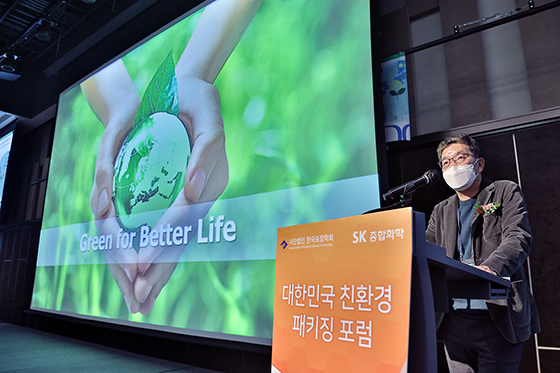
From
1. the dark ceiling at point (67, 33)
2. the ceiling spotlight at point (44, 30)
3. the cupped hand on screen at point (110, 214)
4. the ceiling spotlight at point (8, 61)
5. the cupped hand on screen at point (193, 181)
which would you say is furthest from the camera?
the ceiling spotlight at point (8, 61)

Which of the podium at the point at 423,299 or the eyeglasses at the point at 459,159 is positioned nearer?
the podium at the point at 423,299

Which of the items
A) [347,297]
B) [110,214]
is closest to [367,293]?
[347,297]

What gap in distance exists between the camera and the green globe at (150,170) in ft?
9.99

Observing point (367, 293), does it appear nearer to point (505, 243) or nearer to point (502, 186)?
point (505, 243)

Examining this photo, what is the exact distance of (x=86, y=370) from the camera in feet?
9.27

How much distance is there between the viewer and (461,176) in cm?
132

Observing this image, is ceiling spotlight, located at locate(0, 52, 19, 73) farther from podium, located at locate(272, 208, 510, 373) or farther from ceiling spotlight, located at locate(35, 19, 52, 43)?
podium, located at locate(272, 208, 510, 373)

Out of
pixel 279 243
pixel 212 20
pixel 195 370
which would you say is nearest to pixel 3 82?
pixel 212 20

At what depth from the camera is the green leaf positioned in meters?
3.23

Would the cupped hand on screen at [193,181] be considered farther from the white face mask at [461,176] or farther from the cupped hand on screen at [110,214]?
the white face mask at [461,176]

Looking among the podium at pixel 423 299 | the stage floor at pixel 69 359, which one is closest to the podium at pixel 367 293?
the podium at pixel 423 299

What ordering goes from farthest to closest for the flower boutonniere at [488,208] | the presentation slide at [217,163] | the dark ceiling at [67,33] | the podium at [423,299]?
the dark ceiling at [67,33], the presentation slide at [217,163], the flower boutonniere at [488,208], the podium at [423,299]

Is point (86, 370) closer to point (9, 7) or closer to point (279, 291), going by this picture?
point (279, 291)

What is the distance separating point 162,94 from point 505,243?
2.99 metres
